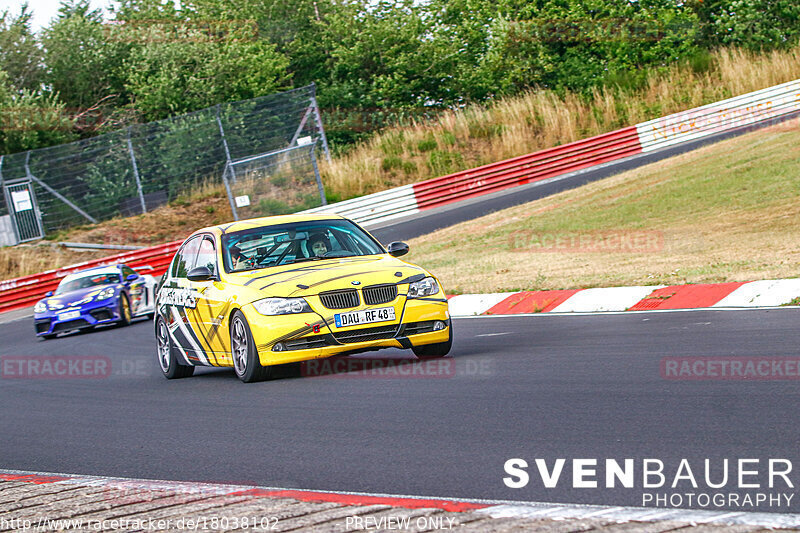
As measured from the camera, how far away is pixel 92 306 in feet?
63.0

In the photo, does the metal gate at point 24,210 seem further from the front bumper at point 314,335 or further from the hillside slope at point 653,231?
the front bumper at point 314,335

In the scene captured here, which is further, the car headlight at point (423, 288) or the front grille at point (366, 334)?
the car headlight at point (423, 288)

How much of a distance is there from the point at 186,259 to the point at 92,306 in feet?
29.5

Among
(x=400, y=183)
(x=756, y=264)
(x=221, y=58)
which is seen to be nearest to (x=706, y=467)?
(x=756, y=264)

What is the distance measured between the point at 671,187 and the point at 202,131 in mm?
15929

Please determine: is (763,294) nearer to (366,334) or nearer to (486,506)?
(366,334)

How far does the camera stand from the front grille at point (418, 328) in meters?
9.09

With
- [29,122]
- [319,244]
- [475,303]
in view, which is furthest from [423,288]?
[29,122]

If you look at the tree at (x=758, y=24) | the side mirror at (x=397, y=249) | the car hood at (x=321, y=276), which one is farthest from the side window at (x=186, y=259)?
the tree at (x=758, y=24)

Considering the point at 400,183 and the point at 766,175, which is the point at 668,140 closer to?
the point at 400,183

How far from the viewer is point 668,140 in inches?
1368

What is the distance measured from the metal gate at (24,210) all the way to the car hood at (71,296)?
13.8m

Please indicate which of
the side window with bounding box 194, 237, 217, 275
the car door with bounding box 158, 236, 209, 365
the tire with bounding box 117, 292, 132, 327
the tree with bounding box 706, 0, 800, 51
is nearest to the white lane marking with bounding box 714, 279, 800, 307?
the side window with bounding box 194, 237, 217, 275

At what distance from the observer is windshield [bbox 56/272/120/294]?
2016 centimetres
